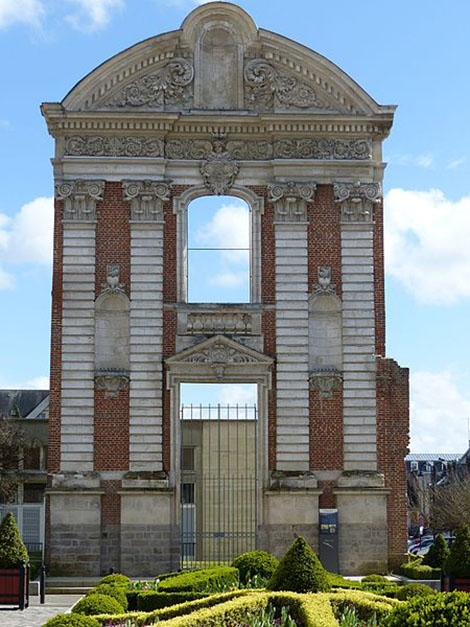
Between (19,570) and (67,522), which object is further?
(67,522)

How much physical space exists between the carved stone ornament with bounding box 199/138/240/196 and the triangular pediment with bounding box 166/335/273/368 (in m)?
4.10

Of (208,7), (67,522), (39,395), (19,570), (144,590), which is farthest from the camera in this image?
(39,395)

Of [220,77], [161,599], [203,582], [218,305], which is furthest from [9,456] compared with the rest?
[161,599]

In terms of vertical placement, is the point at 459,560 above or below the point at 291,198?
below

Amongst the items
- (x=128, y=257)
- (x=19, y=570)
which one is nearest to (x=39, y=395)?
(x=128, y=257)

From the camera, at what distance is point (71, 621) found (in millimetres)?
14266

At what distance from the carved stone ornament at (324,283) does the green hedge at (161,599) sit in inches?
492

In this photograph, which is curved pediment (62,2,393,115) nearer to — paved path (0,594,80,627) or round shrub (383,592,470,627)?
paved path (0,594,80,627)

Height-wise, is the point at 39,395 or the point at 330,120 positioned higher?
the point at 330,120

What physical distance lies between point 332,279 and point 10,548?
11.8 metres

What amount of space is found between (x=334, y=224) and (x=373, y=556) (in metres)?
8.82

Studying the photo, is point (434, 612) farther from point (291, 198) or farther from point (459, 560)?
point (291, 198)

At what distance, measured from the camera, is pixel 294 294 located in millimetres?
30453

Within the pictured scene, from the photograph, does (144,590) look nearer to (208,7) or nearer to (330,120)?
(330,120)
